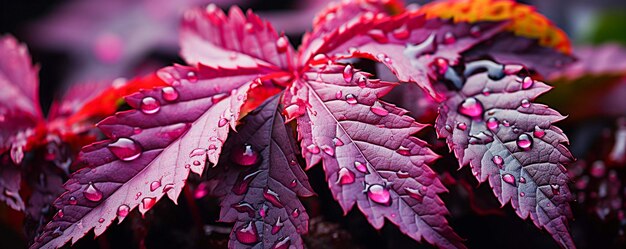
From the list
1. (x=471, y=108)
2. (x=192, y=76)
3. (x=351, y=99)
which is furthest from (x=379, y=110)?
(x=192, y=76)

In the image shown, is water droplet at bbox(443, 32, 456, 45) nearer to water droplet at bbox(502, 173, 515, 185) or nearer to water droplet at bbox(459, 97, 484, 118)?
water droplet at bbox(459, 97, 484, 118)

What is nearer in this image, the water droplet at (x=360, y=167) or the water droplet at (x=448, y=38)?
the water droplet at (x=360, y=167)

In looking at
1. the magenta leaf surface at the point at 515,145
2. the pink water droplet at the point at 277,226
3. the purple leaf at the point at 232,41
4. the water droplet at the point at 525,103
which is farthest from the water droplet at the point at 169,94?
the water droplet at the point at 525,103

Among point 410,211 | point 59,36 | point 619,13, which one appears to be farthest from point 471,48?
point 59,36

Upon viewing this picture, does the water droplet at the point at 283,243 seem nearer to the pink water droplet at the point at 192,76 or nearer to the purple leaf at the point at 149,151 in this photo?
the purple leaf at the point at 149,151

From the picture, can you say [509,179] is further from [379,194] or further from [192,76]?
[192,76]

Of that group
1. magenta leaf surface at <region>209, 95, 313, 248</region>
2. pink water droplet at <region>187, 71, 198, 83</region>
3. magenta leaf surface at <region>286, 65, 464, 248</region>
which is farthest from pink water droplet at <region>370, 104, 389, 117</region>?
pink water droplet at <region>187, 71, 198, 83</region>
